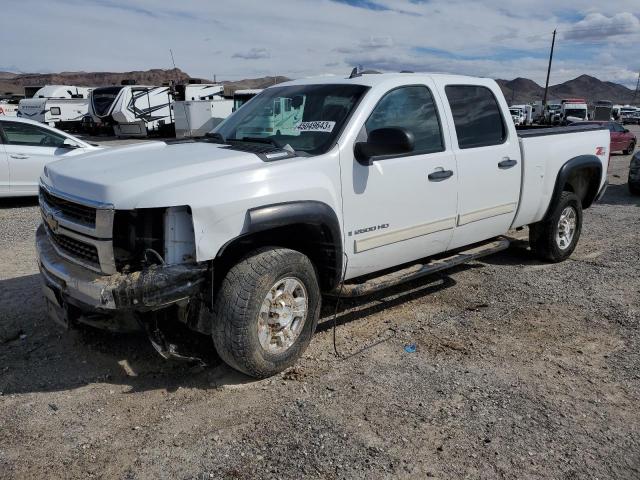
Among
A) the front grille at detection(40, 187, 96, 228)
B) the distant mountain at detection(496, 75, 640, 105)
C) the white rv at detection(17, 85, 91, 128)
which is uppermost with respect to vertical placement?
the distant mountain at detection(496, 75, 640, 105)

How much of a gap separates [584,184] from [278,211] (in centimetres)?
488

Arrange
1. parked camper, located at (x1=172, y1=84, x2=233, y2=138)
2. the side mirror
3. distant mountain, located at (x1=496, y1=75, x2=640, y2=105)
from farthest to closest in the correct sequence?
distant mountain, located at (x1=496, y1=75, x2=640, y2=105), parked camper, located at (x1=172, y1=84, x2=233, y2=138), the side mirror

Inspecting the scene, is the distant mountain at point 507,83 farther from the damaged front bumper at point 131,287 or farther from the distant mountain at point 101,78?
the damaged front bumper at point 131,287

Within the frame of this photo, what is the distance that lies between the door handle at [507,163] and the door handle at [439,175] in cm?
80

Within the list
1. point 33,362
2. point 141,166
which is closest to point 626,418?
point 141,166

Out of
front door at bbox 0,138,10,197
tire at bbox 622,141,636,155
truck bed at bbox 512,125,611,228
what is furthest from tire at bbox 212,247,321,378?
tire at bbox 622,141,636,155

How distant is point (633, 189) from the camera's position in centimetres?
1267

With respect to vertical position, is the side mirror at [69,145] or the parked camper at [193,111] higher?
the parked camper at [193,111]

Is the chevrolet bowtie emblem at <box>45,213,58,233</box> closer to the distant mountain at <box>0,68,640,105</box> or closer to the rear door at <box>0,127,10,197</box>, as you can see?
the rear door at <box>0,127,10,197</box>

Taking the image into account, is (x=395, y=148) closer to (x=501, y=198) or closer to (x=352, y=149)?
(x=352, y=149)

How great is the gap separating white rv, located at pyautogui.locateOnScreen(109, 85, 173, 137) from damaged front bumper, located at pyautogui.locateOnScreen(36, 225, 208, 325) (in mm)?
23499

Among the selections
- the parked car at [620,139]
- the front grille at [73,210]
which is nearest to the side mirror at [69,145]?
the front grille at [73,210]

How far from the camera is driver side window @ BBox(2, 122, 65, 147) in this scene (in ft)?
32.1

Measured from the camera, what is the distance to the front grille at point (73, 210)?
133 inches
